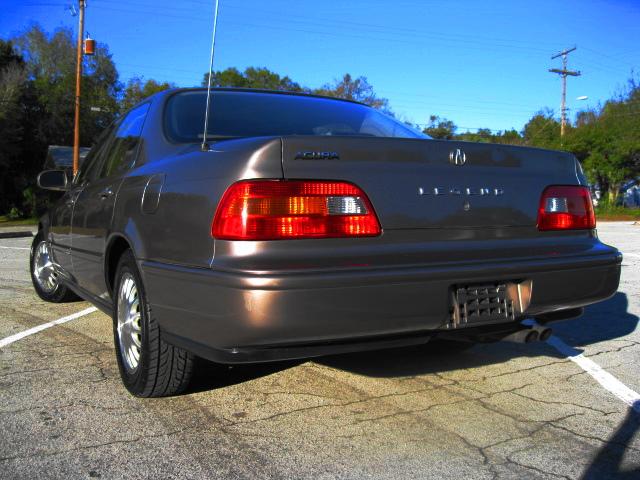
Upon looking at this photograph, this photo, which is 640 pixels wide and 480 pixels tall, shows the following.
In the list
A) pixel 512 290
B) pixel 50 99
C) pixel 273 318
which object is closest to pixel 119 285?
pixel 273 318

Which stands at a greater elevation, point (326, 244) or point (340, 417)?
point (326, 244)

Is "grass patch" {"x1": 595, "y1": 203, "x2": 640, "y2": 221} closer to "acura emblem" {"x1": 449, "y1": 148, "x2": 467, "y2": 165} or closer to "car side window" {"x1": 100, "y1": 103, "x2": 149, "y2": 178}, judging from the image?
"car side window" {"x1": 100, "y1": 103, "x2": 149, "y2": 178}

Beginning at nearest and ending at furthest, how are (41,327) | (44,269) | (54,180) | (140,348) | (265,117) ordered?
(140,348) → (265,117) → (41,327) → (54,180) → (44,269)

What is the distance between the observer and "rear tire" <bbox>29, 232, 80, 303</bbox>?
5.58m

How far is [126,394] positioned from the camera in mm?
3188

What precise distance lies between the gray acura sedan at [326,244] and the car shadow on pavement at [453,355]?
85 cm

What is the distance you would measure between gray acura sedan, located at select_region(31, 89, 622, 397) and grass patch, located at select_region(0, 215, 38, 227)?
21947 millimetres

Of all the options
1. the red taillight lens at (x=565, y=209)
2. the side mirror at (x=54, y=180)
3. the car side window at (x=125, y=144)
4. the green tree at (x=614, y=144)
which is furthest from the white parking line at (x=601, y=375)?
the green tree at (x=614, y=144)

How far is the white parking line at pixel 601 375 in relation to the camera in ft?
10.4

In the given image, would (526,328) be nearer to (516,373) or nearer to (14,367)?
(516,373)

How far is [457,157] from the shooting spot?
9.12 ft

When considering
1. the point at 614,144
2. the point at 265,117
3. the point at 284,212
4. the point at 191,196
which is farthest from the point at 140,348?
the point at 614,144

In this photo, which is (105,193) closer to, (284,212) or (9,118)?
(284,212)

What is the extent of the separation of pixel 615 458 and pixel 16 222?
83.6 feet
